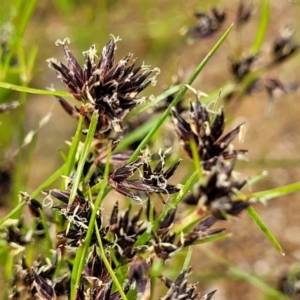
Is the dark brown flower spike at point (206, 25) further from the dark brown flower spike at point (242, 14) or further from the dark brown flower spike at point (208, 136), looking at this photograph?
the dark brown flower spike at point (208, 136)

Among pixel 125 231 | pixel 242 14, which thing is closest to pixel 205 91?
pixel 242 14

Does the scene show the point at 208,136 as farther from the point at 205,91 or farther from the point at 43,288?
the point at 205,91

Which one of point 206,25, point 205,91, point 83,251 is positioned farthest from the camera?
point 205,91

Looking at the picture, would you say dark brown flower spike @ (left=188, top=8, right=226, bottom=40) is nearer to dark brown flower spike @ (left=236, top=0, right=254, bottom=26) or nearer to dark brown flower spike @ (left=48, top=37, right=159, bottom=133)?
dark brown flower spike @ (left=236, top=0, right=254, bottom=26)

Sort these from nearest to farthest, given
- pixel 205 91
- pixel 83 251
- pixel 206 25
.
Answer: pixel 83 251 < pixel 206 25 < pixel 205 91

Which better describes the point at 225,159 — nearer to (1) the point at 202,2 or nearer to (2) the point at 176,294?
(2) the point at 176,294

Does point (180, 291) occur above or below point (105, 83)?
below

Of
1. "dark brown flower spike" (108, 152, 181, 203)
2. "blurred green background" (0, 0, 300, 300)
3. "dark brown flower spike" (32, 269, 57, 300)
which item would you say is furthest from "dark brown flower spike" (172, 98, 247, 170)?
"blurred green background" (0, 0, 300, 300)
